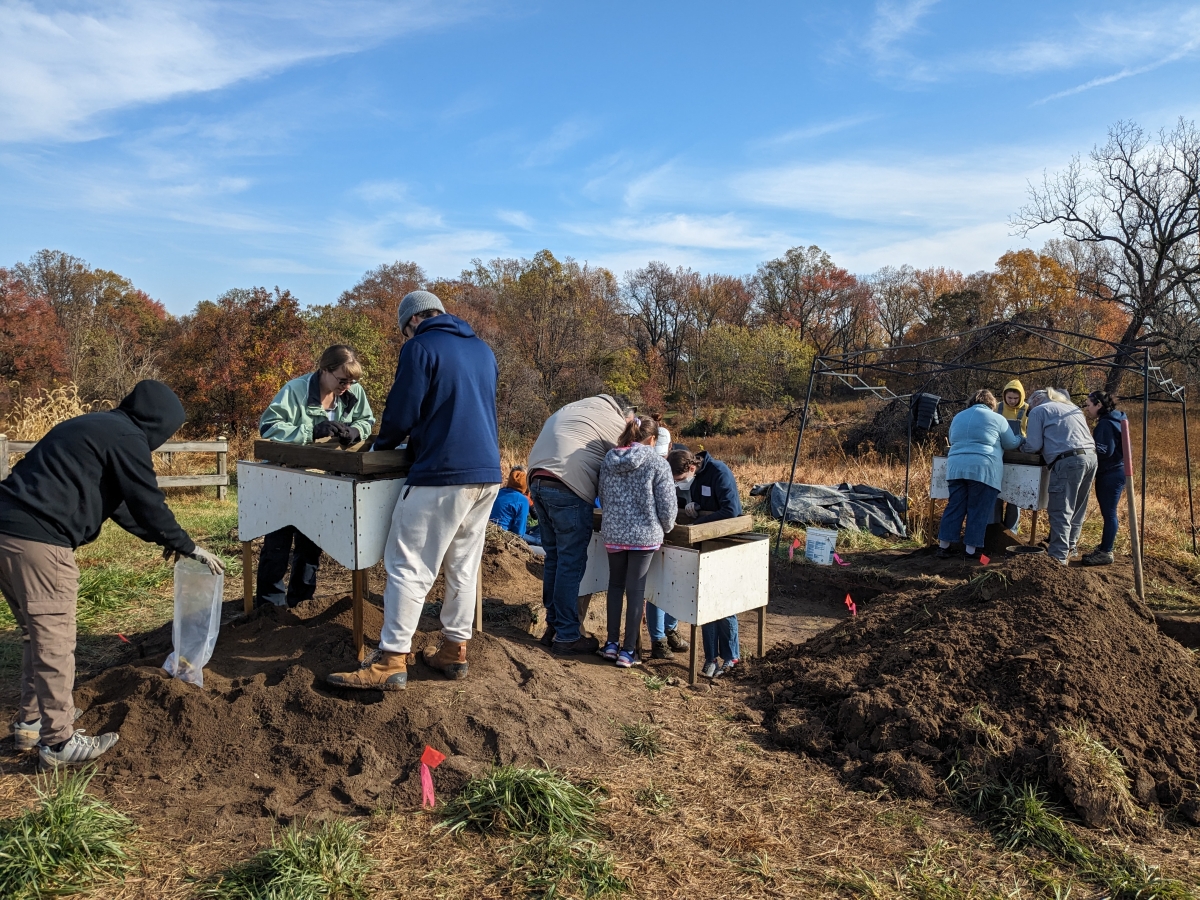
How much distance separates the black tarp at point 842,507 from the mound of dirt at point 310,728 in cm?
647

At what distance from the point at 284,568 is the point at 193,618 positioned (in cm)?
113

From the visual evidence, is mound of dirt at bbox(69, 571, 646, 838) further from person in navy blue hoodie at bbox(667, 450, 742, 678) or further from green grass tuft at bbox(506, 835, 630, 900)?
person in navy blue hoodie at bbox(667, 450, 742, 678)

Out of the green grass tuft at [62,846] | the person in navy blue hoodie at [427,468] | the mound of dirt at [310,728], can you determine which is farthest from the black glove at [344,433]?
the green grass tuft at [62,846]

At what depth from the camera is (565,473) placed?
4.89 metres

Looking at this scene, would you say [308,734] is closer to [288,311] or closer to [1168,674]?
[1168,674]

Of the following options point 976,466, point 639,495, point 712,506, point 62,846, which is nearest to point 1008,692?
point 712,506

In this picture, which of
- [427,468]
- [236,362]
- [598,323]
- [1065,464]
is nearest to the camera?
[427,468]

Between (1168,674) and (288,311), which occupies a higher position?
(288,311)

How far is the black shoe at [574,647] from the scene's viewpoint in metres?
5.09

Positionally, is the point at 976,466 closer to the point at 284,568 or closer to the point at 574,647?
the point at 574,647

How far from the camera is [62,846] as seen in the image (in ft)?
8.79

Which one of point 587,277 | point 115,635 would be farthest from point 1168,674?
point 587,277

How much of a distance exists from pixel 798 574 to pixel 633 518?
415 cm

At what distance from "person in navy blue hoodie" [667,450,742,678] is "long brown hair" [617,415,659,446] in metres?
0.48
